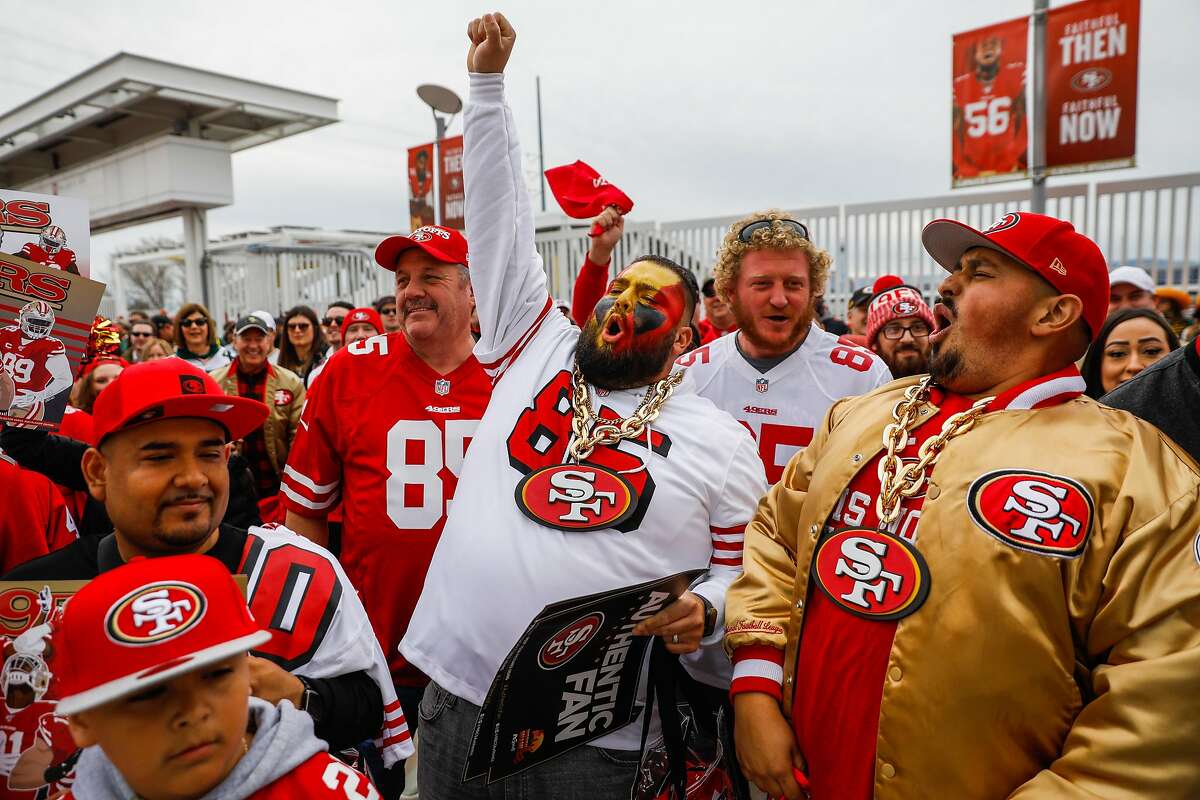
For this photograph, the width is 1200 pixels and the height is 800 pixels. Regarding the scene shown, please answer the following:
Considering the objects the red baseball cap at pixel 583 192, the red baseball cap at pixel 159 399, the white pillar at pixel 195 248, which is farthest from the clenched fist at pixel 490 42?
the white pillar at pixel 195 248

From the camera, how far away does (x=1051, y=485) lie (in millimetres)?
1547

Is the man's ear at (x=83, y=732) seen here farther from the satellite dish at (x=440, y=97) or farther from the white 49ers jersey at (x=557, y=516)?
Answer: the satellite dish at (x=440, y=97)

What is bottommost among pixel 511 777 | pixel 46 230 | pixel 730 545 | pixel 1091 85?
pixel 511 777

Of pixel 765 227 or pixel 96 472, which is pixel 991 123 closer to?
pixel 765 227

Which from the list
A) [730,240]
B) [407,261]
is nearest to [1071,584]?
[730,240]

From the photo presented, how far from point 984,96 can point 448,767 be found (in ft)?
33.2

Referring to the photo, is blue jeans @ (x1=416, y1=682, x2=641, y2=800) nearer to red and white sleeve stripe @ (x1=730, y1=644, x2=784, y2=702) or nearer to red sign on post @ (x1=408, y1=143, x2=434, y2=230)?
red and white sleeve stripe @ (x1=730, y1=644, x2=784, y2=702)

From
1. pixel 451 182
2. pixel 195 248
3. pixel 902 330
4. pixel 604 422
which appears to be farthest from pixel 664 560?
pixel 195 248

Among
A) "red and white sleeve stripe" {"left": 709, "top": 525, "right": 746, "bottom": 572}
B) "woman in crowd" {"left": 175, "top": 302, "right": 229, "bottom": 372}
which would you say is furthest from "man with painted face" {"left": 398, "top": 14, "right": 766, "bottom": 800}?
"woman in crowd" {"left": 175, "top": 302, "right": 229, "bottom": 372}

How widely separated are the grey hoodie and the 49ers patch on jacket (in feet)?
4.63

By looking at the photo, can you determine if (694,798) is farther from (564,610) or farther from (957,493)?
(957,493)

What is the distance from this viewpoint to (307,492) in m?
2.96

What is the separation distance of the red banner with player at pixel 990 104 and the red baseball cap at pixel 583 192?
8376 millimetres

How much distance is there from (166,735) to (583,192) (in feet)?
7.06
